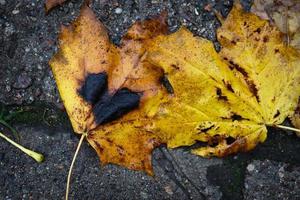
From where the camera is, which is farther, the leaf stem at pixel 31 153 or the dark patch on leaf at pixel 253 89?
the leaf stem at pixel 31 153

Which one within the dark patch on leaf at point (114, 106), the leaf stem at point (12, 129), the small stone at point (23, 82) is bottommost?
the leaf stem at point (12, 129)

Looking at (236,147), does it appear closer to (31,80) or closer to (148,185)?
(148,185)

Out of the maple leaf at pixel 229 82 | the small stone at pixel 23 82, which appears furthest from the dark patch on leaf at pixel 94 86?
the small stone at pixel 23 82

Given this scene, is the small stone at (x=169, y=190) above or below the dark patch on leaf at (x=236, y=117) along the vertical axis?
below

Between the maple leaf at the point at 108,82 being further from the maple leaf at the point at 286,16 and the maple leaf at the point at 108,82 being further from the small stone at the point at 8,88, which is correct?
the maple leaf at the point at 286,16

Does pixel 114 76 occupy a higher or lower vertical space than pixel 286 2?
lower

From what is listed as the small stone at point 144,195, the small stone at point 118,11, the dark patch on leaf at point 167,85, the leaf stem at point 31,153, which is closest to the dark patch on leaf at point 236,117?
the dark patch on leaf at point 167,85

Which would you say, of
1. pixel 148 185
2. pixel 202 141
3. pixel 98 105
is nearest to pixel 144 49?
pixel 98 105

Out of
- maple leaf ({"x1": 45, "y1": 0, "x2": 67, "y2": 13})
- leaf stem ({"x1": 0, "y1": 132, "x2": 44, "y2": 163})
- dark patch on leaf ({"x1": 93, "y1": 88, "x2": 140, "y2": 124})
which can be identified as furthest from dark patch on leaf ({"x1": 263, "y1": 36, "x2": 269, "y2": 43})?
leaf stem ({"x1": 0, "y1": 132, "x2": 44, "y2": 163})
